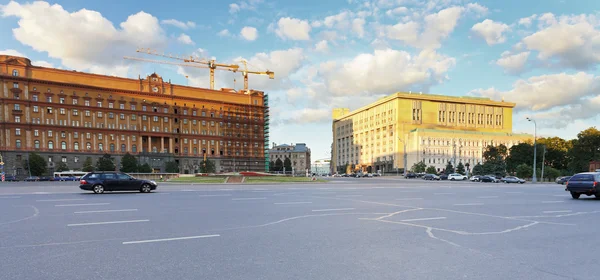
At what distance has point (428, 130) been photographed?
423ft

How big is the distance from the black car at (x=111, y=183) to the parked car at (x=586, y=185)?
25671mm

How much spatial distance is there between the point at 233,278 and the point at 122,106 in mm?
112882

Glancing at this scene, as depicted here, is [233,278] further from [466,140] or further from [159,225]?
[466,140]

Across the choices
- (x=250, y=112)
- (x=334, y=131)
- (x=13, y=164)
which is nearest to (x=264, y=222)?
(x=13, y=164)

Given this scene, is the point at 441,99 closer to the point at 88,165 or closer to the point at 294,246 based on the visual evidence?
the point at 88,165

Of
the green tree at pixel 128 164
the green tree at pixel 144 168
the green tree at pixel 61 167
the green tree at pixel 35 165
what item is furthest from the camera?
the green tree at pixel 144 168

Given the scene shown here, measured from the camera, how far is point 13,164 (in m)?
88.6

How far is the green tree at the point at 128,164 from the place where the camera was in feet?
312

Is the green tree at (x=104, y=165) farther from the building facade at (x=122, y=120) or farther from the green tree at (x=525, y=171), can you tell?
the green tree at (x=525, y=171)

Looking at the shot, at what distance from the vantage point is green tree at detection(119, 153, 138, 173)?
9519 centimetres

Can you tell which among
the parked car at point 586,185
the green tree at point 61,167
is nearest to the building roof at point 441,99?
the green tree at point 61,167

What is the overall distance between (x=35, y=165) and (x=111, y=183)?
7885cm

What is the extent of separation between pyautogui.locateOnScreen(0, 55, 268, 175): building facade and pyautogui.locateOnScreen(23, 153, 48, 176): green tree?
548 cm

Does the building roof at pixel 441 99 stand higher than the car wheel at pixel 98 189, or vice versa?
the building roof at pixel 441 99
